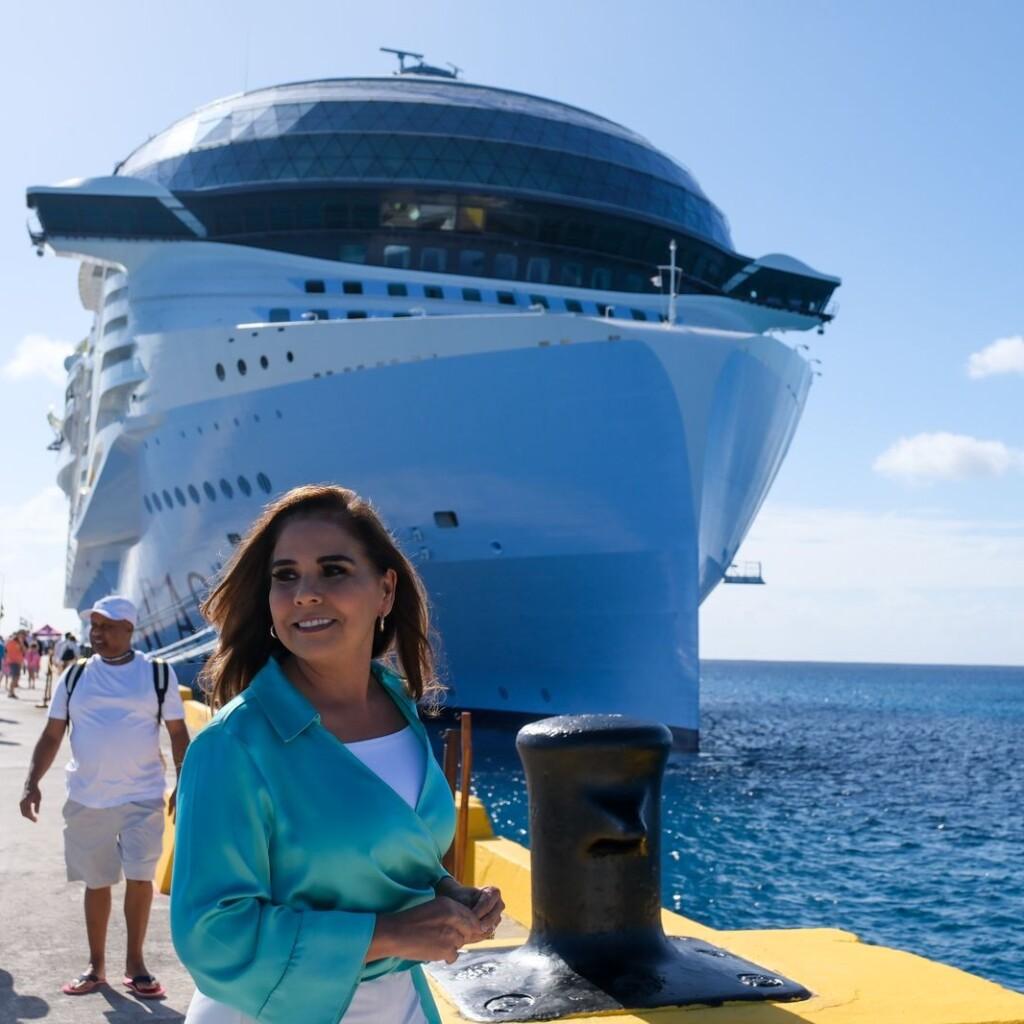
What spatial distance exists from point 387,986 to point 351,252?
2909 cm

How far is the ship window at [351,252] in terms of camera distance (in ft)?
97.7

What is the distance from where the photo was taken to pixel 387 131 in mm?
30406

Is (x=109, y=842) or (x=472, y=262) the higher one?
(x=472, y=262)

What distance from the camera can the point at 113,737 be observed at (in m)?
4.71

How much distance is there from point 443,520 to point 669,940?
17.4 metres

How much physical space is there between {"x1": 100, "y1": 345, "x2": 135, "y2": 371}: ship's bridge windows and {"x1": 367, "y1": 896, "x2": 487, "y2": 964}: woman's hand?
29.0 m

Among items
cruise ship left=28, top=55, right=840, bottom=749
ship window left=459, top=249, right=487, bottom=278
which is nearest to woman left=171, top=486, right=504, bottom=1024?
cruise ship left=28, top=55, right=840, bottom=749

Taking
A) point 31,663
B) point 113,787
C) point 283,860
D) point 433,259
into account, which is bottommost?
point 31,663

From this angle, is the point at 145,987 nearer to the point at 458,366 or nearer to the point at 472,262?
the point at 458,366

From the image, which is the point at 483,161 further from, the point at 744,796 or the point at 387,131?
the point at 744,796

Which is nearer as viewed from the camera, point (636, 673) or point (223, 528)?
point (636, 673)

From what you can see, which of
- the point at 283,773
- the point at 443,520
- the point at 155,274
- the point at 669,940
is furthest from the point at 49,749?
the point at 155,274

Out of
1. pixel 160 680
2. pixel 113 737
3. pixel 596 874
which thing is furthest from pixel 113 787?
pixel 596 874

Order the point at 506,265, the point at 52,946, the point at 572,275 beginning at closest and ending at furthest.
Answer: the point at 52,946
the point at 506,265
the point at 572,275
